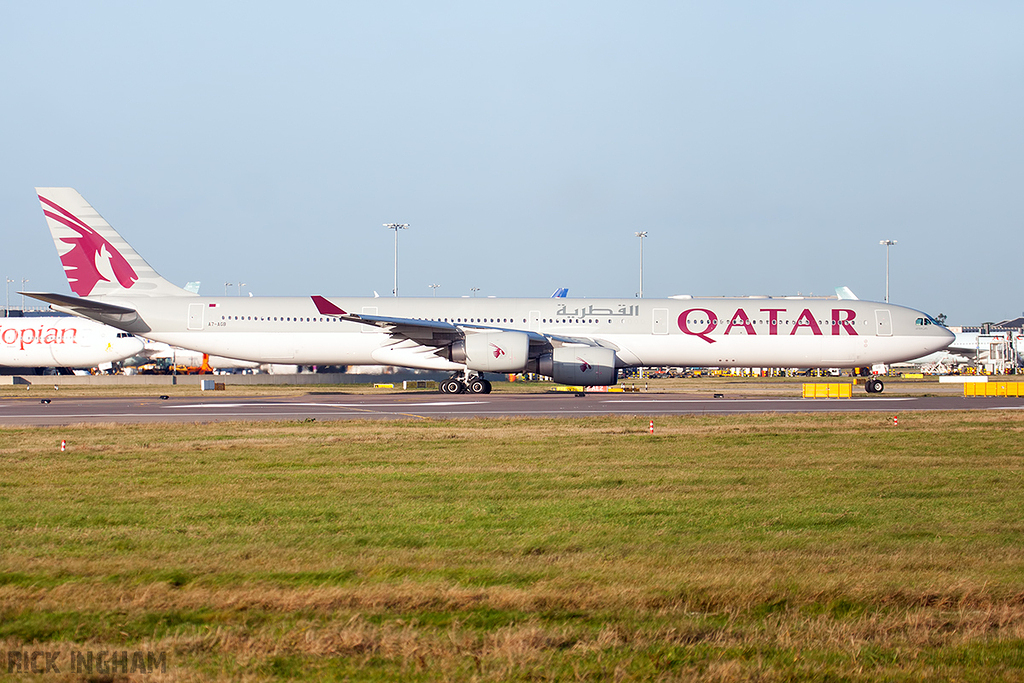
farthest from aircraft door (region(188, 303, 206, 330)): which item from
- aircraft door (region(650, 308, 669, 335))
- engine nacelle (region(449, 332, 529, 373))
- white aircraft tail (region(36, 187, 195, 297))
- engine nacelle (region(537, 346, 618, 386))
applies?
aircraft door (region(650, 308, 669, 335))

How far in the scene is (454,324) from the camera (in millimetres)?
37688

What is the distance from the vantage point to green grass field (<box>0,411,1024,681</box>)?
5.21 metres

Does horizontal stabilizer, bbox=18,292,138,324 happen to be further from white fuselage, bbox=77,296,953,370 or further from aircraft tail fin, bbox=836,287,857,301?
aircraft tail fin, bbox=836,287,857,301

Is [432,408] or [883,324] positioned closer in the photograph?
[432,408]

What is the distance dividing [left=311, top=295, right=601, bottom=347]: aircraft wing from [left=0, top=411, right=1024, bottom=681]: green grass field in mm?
20116

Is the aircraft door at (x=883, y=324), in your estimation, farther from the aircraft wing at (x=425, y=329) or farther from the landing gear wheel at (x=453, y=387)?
the landing gear wheel at (x=453, y=387)

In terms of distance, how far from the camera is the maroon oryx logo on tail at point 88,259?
38.3 meters

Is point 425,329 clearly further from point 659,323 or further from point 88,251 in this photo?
point 88,251

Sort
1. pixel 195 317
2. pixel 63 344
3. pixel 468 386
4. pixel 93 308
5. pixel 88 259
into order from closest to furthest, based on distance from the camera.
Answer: pixel 93 308 → pixel 195 317 → pixel 468 386 → pixel 88 259 → pixel 63 344

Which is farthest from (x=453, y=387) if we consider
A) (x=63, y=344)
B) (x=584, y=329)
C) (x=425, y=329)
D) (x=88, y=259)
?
(x=63, y=344)

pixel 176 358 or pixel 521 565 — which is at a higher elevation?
pixel 176 358

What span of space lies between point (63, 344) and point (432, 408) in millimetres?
40410

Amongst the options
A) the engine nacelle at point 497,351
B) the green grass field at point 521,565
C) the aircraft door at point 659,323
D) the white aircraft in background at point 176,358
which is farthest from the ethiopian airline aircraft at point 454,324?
the white aircraft in background at point 176,358

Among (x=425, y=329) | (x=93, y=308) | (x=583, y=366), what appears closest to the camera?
(x=583, y=366)
